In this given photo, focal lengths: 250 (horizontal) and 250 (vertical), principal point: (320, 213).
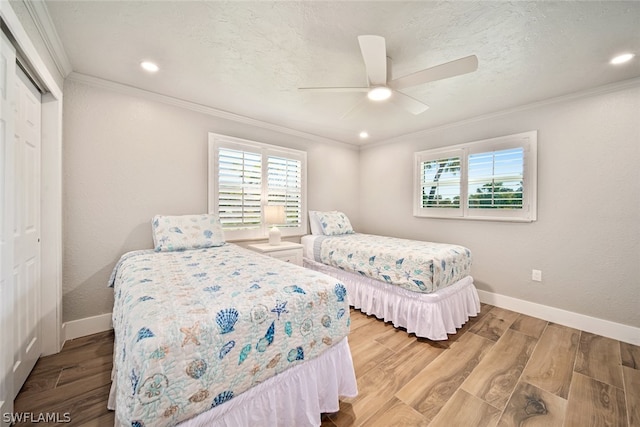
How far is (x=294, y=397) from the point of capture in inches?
A: 50.0

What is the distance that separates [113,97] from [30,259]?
161 centimetres

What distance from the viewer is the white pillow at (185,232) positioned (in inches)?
94.5

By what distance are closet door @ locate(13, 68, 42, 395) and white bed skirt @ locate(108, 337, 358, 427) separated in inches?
34.9

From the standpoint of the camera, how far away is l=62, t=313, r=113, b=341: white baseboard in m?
2.25

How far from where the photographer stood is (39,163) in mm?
1914

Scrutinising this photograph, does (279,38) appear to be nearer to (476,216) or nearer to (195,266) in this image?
(195,266)

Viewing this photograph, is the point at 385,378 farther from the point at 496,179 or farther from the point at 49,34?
the point at 49,34

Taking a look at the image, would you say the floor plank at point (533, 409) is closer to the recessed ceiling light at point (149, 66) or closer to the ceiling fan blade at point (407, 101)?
the ceiling fan blade at point (407, 101)

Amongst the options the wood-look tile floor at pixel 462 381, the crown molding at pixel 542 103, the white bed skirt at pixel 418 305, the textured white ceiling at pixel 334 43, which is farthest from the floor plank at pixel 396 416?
the crown molding at pixel 542 103

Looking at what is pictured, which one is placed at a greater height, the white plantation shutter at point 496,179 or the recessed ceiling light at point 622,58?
the recessed ceiling light at point 622,58

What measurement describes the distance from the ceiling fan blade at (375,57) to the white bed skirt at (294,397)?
180cm

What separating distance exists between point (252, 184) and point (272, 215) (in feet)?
1.78

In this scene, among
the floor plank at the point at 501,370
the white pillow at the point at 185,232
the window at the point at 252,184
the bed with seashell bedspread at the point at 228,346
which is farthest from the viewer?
the window at the point at 252,184

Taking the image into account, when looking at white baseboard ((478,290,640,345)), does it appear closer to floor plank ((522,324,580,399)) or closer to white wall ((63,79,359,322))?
floor plank ((522,324,580,399))
